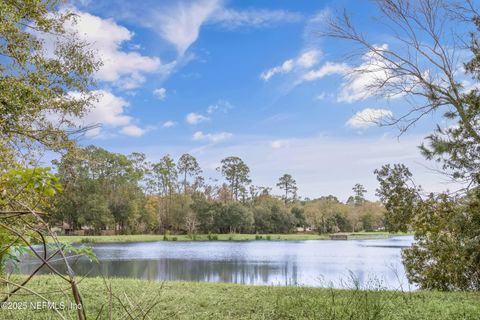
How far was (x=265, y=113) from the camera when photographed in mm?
28109

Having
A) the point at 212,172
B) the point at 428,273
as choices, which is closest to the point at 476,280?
the point at 428,273

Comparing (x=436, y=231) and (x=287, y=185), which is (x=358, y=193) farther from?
(x=436, y=231)

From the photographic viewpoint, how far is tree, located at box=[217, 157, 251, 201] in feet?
200

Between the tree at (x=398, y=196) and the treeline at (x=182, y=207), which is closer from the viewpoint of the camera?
the tree at (x=398, y=196)

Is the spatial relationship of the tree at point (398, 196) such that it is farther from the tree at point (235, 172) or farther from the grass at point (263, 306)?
the tree at point (235, 172)

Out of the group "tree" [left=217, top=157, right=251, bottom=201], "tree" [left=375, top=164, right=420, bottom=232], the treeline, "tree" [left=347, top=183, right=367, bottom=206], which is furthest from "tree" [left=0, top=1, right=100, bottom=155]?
"tree" [left=347, top=183, right=367, bottom=206]

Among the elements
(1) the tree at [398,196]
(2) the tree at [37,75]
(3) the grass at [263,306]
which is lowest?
(3) the grass at [263,306]

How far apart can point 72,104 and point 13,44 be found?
144 cm

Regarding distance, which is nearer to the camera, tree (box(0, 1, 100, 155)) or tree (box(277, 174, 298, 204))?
tree (box(0, 1, 100, 155))

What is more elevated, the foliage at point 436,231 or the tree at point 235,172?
the tree at point 235,172

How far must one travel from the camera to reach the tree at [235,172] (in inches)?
2399

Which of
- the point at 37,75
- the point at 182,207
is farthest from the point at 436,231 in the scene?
the point at 182,207

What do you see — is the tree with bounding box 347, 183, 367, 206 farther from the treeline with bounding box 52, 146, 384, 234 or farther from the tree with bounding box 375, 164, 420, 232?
the tree with bounding box 375, 164, 420, 232

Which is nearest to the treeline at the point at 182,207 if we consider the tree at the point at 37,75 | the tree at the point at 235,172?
the tree at the point at 235,172
